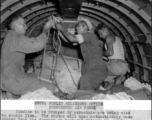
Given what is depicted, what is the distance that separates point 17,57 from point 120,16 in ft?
9.71

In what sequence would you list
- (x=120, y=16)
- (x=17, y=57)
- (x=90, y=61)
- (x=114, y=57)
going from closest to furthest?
(x=17, y=57) < (x=90, y=61) < (x=114, y=57) < (x=120, y=16)

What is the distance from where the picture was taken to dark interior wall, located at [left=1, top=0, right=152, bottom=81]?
3482mm

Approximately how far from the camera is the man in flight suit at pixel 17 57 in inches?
117

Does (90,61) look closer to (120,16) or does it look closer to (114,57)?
(114,57)

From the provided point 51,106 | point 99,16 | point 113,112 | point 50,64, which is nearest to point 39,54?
point 50,64

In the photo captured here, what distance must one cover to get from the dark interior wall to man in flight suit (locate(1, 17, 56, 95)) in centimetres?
69

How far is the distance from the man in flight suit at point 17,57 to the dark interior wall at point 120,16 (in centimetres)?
69

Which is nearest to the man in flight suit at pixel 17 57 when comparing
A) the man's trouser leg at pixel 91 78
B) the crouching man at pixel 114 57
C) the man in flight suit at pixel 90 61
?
the man in flight suit at pixel 90 61

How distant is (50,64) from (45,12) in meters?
1.78

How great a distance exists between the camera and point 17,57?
311cm

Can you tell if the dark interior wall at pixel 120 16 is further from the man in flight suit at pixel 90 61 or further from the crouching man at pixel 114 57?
the man in flight suit at pixel 90 61

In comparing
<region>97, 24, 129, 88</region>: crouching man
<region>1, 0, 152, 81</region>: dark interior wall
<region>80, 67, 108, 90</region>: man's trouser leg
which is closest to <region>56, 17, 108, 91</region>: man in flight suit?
<region>80, 67, 108, 90</region>: man's trouser leg

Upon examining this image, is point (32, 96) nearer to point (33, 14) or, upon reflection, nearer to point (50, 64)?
point (50, 64)

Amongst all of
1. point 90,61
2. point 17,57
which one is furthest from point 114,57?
point 17,57
